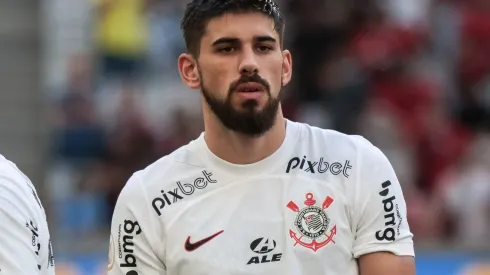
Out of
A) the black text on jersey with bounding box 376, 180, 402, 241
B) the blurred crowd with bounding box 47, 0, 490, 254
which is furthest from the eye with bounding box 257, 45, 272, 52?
the blurred crowd with bounding box 47, 0, 490, 254

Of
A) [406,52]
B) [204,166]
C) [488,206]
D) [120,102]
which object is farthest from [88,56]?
[204,166]

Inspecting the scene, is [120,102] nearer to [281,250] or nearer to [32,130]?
[32,130]

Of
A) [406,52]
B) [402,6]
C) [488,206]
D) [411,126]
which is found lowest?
[488,206]

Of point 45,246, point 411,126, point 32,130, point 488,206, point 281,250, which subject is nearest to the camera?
point 45,246

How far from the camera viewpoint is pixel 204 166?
14.7ft

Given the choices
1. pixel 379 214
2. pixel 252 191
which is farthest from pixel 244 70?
pixel 379 214

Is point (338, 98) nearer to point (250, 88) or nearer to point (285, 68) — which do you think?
point (285, 68)

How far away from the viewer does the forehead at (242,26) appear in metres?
4.27

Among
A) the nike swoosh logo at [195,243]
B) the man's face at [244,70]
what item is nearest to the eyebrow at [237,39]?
the man's face at [244,70]

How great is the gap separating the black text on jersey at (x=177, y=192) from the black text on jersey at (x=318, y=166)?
12.2 inches

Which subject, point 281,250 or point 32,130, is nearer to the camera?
point 281,250

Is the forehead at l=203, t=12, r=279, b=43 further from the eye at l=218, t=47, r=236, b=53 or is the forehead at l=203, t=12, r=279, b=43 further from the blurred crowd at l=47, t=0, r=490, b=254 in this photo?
the blurred crowd at l=47, t=0, r=490, b=254

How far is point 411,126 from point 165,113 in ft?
8.17

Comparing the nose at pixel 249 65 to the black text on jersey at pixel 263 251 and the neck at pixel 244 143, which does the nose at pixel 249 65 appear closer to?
the neck at pixel 244 143
